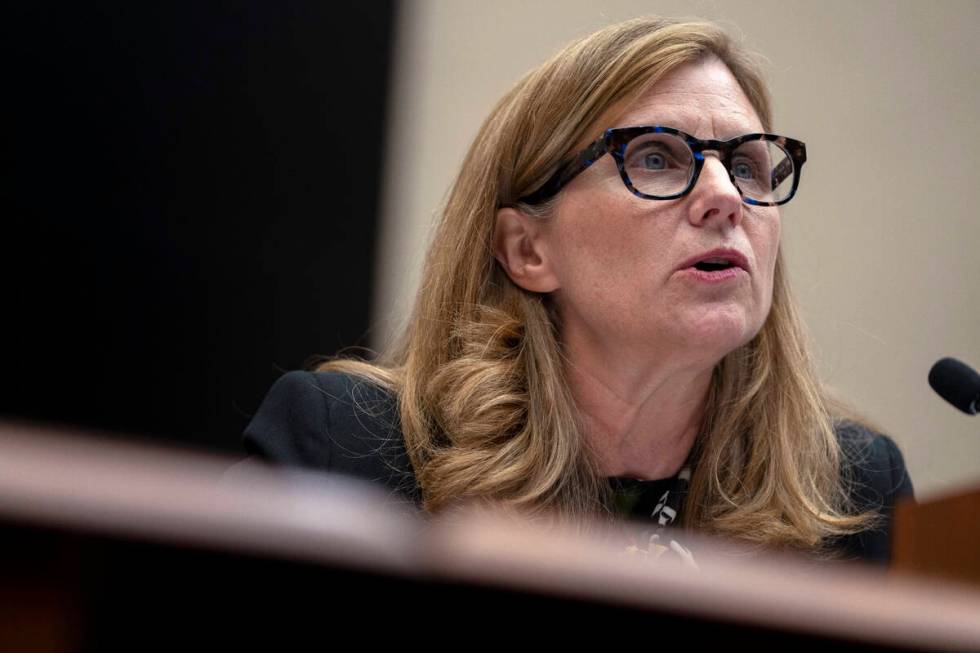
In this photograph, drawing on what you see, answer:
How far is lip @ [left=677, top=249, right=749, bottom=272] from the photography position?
5.28 ft

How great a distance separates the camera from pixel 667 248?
1617mm

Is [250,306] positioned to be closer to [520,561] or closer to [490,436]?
[490,436]

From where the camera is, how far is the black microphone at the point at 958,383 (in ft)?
4.96

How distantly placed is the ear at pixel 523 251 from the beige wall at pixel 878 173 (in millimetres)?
1373

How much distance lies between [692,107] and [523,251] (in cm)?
36

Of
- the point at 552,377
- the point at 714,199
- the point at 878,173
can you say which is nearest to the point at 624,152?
the point at 714,199

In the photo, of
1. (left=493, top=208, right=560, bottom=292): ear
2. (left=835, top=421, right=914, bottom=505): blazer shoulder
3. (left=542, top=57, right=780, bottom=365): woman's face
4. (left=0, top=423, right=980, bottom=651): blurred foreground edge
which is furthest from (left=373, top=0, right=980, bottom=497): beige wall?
(left=0, top=423, right=980, bottom=651): blurred foreground edge

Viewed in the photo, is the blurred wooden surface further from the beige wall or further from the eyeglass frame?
the beige wall

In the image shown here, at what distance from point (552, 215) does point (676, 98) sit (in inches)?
10.6

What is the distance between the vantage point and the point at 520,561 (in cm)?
35

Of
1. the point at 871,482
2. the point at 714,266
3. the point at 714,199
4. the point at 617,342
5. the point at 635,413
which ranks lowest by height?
the point at 871,482

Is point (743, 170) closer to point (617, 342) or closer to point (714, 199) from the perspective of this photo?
point (714, 199)

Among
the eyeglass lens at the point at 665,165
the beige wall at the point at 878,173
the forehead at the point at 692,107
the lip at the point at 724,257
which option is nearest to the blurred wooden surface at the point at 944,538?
the lip at the point at 724,257

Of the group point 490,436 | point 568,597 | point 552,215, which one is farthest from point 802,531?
point 568,597
